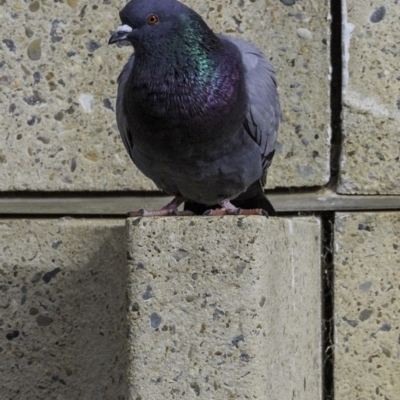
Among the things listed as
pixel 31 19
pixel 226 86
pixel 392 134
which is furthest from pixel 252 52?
pixel 31 19

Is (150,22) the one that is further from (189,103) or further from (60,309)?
(60,309)

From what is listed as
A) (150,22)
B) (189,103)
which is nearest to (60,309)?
(189,103)

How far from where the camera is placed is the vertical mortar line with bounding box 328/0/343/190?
11.8ft

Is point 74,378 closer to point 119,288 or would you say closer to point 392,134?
point 119,288

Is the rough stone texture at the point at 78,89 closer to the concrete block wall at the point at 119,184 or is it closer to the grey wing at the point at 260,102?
the concrete block wall at the point at 119,184

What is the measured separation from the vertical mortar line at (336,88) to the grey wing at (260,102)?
1.54ft

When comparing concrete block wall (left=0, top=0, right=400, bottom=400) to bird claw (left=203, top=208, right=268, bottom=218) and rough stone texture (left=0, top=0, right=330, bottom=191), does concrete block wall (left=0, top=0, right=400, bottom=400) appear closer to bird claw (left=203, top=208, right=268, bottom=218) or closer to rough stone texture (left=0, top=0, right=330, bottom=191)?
rough stone texture (left=0, top=0, right=330, bottom=191)

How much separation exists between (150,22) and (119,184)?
0.97 m

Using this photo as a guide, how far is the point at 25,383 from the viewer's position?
11.6ft

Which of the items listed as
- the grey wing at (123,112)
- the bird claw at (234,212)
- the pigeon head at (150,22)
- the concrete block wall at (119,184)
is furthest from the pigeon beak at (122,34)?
the concrete block wall at (119,184)

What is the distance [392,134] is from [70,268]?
1493 millimetres

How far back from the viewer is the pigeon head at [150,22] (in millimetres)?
2883

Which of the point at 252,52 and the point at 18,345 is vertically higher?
the point at 252,52

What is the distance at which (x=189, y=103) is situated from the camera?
2.82 metres
